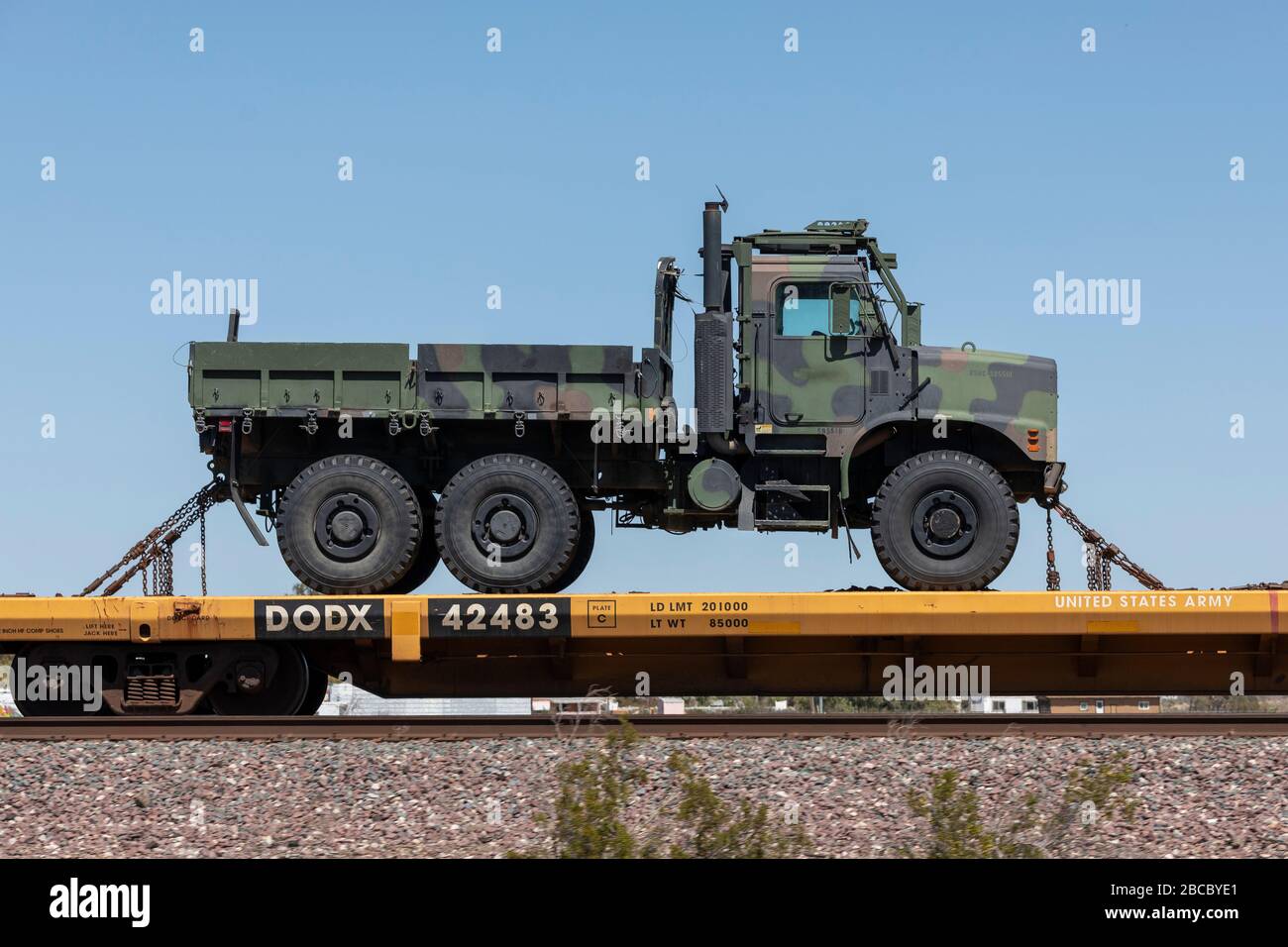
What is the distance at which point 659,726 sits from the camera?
1032 centimetres

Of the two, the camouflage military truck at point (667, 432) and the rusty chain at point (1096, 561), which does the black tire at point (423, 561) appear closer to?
the camouflage military truck at point (667, 432)

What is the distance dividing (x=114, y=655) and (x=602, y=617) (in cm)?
391

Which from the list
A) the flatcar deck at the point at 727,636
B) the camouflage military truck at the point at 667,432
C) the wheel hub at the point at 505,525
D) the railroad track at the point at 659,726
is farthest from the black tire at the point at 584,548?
the railroad track at the point at 659,726

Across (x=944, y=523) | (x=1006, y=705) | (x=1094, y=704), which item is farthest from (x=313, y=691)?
(x=1006, y=705)

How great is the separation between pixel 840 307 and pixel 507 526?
11.0 feet

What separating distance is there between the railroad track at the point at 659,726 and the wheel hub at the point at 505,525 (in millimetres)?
1570

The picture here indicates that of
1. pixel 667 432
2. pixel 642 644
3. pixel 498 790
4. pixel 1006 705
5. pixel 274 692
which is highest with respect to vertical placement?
pixel 667 432

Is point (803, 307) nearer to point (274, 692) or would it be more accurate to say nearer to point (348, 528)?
point (348, 528)

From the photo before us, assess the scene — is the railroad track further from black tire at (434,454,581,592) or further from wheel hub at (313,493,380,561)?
wheel hub at (313,493,380,561)

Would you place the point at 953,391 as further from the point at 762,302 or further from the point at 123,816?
the point at 123,816

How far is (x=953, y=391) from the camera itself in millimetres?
11836

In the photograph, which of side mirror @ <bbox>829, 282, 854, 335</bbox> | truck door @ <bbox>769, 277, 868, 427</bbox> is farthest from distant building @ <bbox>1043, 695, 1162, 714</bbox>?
side mirror @ <bbox>829, 282, 854, 335</bbox>

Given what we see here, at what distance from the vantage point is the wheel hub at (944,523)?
37.7 ft
